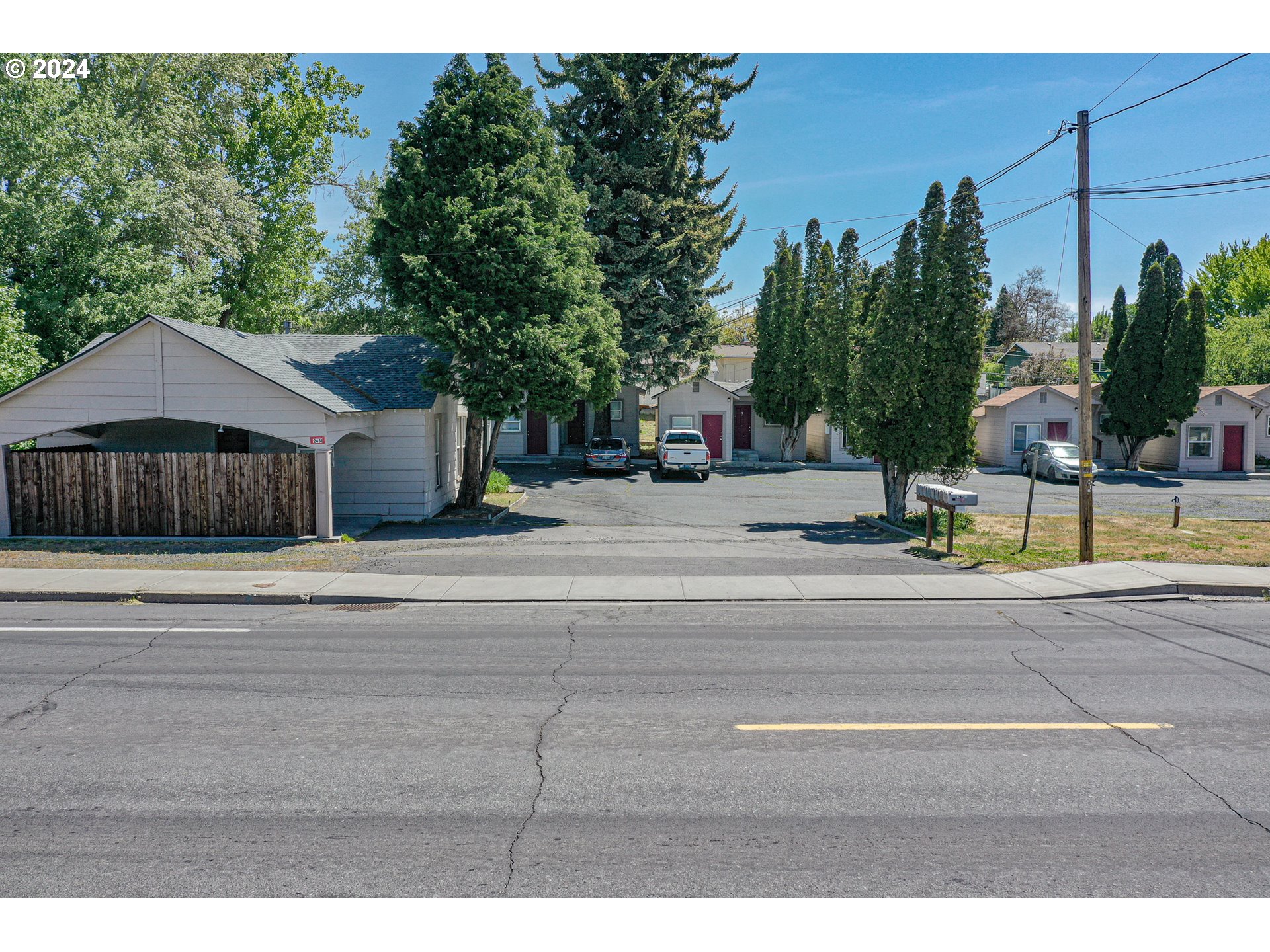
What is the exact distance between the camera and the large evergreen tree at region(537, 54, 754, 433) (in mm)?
33656

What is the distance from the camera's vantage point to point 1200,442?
3900 cm

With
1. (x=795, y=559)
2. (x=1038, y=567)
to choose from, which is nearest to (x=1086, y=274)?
(x=1038, y=567)

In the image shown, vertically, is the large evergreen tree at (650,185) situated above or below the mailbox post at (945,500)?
above

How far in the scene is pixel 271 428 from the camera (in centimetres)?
1847

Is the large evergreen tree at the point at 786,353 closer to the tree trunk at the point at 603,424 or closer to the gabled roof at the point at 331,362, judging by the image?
the tree trunk at the point at 603,424

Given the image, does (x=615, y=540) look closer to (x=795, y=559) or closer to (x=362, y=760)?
(x=795, y=559)

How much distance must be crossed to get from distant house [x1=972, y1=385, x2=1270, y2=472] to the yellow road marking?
33.4m

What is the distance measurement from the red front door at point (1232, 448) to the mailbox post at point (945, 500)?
2936 cm

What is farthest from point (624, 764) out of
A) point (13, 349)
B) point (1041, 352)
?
point (1041, 352)

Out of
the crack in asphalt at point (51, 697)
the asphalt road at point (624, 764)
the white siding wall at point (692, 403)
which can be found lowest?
the asphalt road at point (624, 764)

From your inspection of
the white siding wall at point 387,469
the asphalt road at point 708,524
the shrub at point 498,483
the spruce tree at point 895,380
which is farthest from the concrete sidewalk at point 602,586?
the shrub at point 498,483

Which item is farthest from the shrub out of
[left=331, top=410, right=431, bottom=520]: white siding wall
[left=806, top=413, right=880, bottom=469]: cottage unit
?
[left=806, top=413, right=880, bottom=469]: cottage unit

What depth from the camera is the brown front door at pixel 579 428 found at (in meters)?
41.9

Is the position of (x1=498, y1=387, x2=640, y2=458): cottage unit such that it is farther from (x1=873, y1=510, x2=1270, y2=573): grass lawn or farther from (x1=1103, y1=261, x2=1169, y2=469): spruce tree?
(x1=1103, y1=261, x2=1169, y2=469): spruce tree
